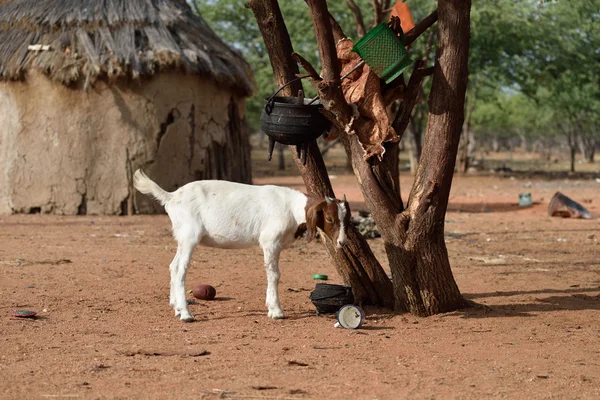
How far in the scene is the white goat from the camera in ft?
21.5

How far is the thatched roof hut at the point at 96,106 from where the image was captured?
13977 millimetres

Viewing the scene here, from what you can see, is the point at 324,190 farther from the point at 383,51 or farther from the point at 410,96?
the point at 383,51

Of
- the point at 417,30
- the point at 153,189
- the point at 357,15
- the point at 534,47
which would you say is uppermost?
the point at 534,47

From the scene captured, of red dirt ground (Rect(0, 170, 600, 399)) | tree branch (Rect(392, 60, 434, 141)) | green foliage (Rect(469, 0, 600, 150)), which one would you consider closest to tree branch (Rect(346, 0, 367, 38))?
red dirt ground (Rect(0, 170, 600, 399))

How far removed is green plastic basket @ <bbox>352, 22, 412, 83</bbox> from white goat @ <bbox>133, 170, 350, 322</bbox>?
114 cm

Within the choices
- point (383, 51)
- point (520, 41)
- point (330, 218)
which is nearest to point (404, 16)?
point (383, 51)

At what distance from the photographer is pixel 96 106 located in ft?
46.0

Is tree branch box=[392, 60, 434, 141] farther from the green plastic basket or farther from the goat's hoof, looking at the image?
the goat's hoof

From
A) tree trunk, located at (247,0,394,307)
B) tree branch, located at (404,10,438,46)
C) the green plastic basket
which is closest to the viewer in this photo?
the green plastic basket

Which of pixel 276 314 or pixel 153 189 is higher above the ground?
pixel 153 189

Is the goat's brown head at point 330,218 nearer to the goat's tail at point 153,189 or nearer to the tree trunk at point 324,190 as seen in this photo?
the tree trunk at point 324,190

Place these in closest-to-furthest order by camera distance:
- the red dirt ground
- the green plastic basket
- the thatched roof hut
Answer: the red dirt ground → the green plastic basket → the thatched roof hut

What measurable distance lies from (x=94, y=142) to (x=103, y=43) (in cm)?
171

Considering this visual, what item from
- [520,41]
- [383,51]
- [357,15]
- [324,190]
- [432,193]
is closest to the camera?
[383,51]
